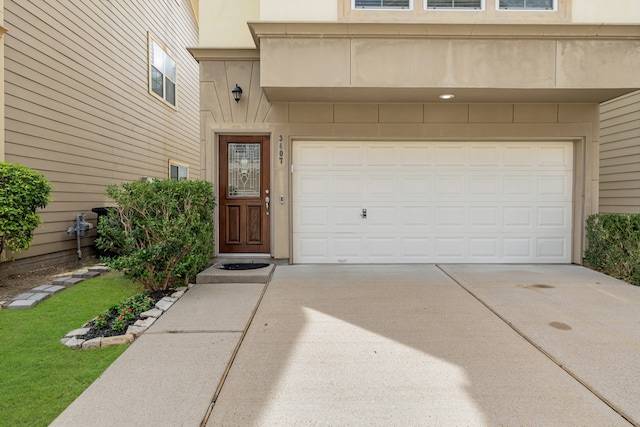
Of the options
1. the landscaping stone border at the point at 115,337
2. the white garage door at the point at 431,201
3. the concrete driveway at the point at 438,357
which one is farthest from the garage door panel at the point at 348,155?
the landscaping stone border at the point at 115,337

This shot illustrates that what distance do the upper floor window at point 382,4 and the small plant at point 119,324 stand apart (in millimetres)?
5068

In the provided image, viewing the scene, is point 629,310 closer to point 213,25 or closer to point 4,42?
point 213,25

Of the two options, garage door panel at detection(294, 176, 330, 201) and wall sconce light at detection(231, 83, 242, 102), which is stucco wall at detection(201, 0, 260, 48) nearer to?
wall sconce light at detection(231, 83, 242, 102)

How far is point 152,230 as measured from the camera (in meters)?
4.43

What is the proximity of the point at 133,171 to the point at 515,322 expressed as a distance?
26.7 ft

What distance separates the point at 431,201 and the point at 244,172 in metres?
3.25

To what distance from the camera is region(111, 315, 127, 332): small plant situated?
331 centimetres

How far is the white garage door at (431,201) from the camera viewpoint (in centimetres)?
623

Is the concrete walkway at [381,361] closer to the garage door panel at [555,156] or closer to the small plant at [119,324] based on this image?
the small plant at [119,324]

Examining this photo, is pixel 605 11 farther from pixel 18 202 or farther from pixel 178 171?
pixel 178 171

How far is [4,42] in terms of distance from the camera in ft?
16.9

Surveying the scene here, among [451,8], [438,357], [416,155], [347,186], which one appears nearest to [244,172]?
[347,186]

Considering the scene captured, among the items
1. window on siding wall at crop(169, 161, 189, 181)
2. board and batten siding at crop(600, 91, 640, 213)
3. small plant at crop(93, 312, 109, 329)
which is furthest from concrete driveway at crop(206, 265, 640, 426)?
window on siding wall at crop(169, 161, 189, 181)

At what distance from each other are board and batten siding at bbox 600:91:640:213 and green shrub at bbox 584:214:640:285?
1935 millimetres
